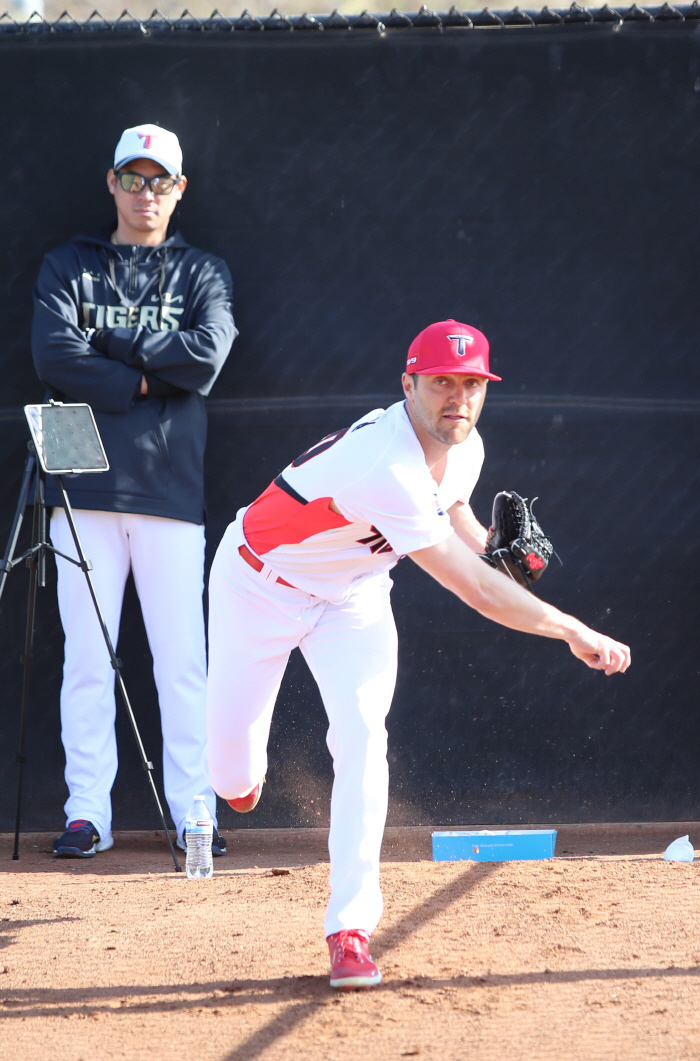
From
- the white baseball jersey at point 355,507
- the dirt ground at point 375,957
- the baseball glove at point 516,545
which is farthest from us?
the baseball glove at point 516,545

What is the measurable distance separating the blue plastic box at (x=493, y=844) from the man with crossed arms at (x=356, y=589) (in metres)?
1.35

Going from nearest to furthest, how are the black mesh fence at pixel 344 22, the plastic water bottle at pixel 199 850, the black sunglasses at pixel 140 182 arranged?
1. the plastic water bottle at pixel 199 850
2. the black sunglasses at pixel 140 182
3. the black mesh fence at pixel 344 22

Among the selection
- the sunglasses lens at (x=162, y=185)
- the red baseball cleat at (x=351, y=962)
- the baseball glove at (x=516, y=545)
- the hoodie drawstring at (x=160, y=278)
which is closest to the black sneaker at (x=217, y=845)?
the red baseball cleat at (x=351, y=962)

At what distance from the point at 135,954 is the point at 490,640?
237cm

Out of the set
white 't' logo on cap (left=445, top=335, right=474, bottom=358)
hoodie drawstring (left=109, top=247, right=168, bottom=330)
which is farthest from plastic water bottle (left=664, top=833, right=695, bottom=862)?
hoodie drawstring (left=109, top=247, right=168, bottom=330)

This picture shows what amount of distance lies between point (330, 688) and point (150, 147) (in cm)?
270

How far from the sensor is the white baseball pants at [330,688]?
10.7 feet

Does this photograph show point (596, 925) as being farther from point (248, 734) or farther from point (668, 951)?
point (248, 734)

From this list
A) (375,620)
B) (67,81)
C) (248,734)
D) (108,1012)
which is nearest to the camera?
(108,1012)

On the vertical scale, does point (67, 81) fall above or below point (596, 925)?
above

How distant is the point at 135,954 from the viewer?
356 centimetres

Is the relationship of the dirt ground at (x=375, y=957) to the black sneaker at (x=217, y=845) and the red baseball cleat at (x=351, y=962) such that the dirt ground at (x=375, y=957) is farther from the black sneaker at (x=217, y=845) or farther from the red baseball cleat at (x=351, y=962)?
the black sneaker at (x=217, y=845)

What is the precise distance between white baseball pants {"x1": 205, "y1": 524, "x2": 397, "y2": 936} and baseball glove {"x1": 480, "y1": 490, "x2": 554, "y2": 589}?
14.6 inches

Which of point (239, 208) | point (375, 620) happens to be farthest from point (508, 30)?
point (375, 620)
